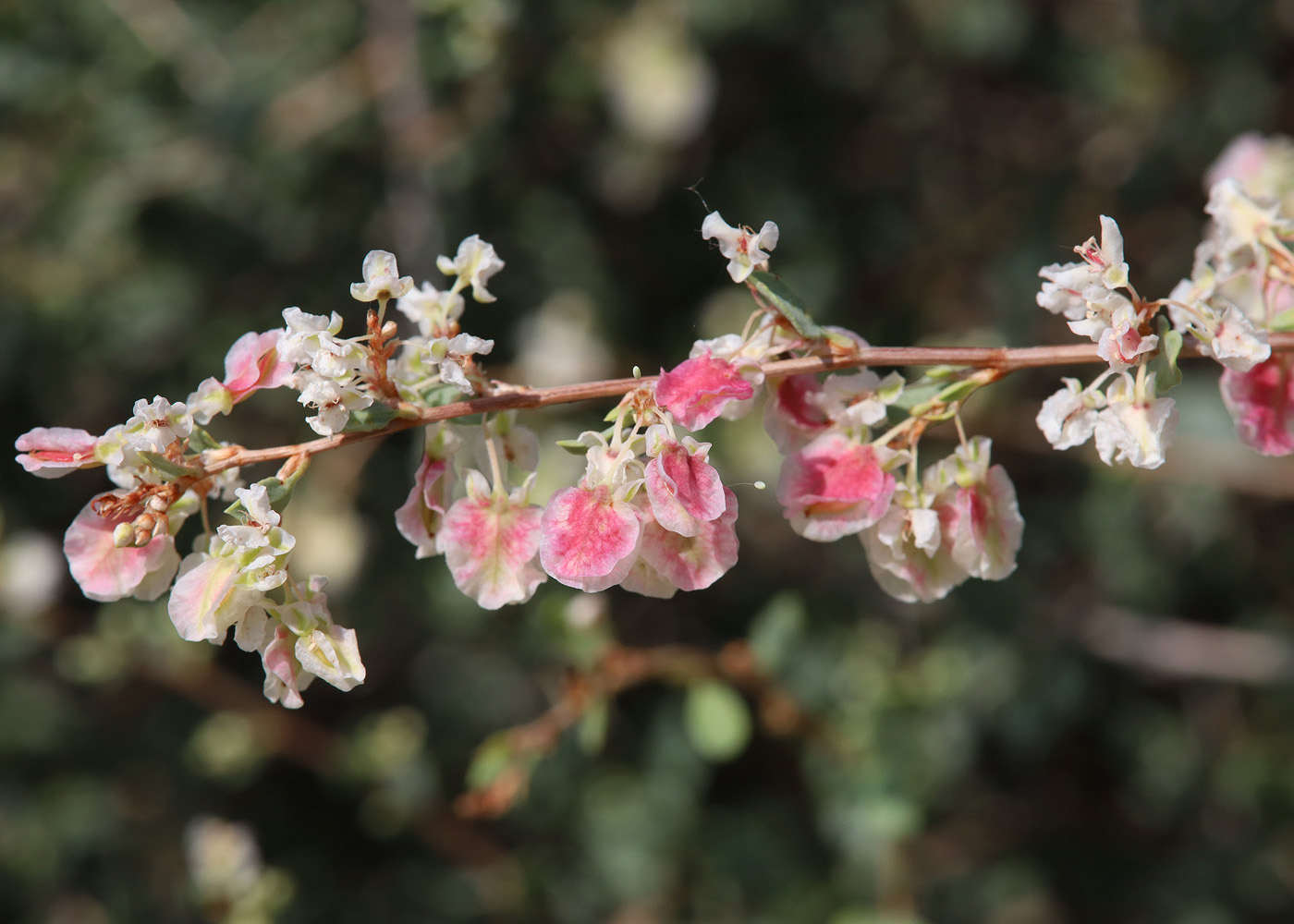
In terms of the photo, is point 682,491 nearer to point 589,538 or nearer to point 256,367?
point 589,538

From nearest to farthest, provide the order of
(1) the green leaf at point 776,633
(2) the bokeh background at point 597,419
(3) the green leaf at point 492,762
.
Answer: (3) the green leaf at point 492,762
(1) the green leaf at point 776,633
(2) the bokeh background at point 597,419

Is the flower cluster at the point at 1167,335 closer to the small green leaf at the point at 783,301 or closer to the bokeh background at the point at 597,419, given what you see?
the small green leaf at the point at 783,301

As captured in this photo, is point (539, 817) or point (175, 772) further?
point (175, 772)

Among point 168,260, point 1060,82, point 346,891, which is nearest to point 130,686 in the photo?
point 346,891

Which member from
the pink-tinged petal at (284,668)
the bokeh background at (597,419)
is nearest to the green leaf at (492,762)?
the bokeh background at (597,419)

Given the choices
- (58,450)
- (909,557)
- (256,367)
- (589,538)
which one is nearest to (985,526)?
(909,557)

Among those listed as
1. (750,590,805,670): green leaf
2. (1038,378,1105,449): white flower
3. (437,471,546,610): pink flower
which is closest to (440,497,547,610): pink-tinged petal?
(437,471,546,610): pink flower

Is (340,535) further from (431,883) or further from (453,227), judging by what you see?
(431,883)
